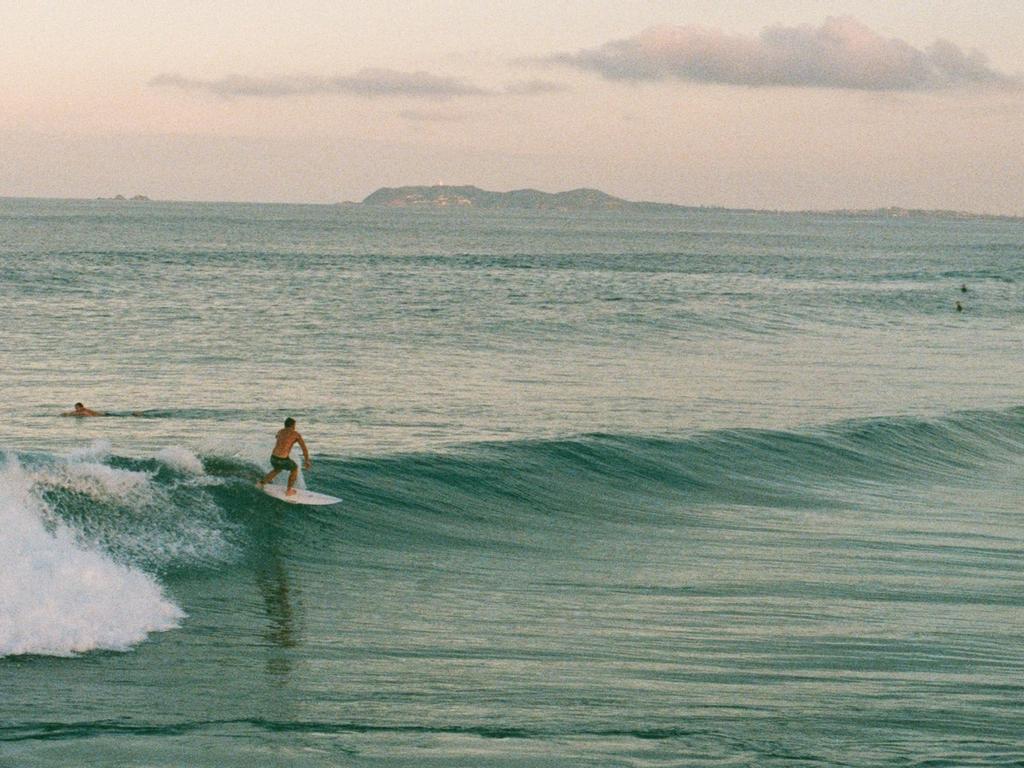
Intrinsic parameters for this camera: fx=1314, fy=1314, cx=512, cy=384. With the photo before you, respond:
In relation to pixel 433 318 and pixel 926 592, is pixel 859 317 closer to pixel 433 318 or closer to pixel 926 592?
pixel 433 318

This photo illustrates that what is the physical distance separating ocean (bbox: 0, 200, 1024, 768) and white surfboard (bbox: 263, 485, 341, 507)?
8.9 inches

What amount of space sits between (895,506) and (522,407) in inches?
461

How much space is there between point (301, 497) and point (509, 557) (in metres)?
3.75

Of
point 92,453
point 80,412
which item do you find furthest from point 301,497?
point 80,412

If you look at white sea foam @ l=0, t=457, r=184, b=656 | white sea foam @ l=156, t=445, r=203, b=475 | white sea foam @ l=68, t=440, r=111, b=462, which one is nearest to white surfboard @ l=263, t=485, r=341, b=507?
white sea foam @ l=156, t=445, r=203, b=475

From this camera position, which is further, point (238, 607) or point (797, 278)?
point (797, 278)

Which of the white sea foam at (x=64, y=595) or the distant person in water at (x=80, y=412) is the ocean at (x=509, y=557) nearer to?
the white sea foam at (x=64, y=595)

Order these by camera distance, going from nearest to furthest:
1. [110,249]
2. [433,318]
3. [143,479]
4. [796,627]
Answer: [796,627]
[143,479]
[433,318]
[110,249]

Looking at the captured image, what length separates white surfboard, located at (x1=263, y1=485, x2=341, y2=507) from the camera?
21.1 metres

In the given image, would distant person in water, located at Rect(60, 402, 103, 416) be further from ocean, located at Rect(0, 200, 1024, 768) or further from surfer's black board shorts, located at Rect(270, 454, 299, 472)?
surfer's black board shorts, located at Rect(270, 454, 299, 472)

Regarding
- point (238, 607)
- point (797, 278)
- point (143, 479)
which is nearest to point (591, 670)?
point (238, 607)

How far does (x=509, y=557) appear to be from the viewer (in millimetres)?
19938

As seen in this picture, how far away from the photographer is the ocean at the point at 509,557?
458 inches

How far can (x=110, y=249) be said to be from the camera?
121m
